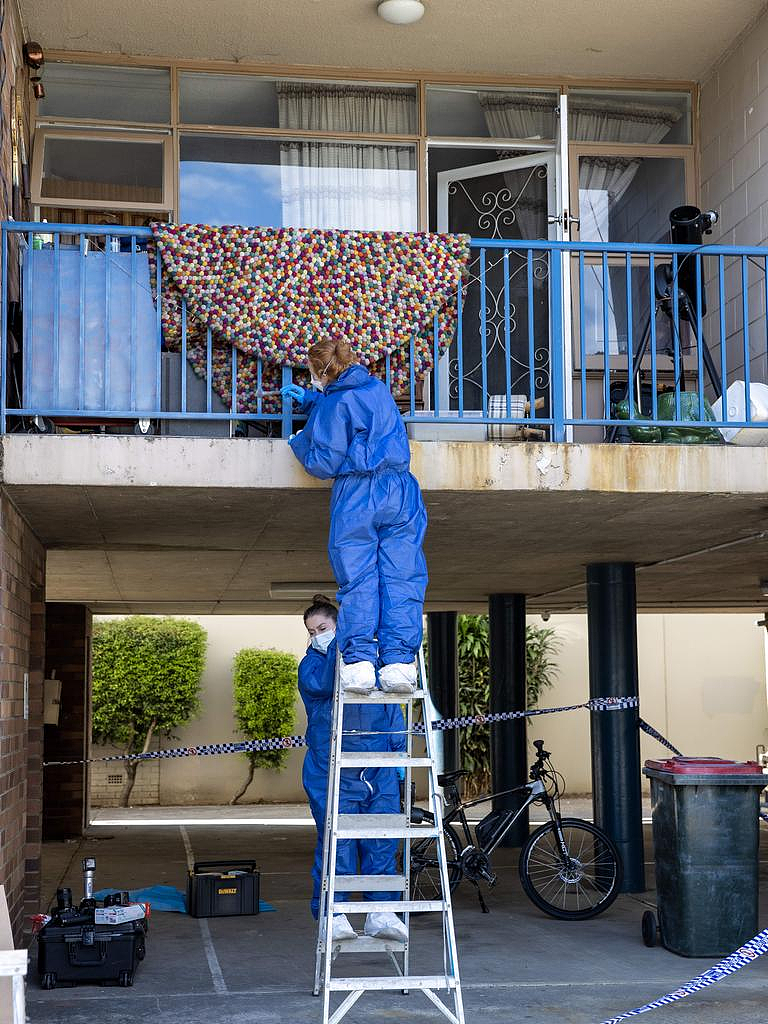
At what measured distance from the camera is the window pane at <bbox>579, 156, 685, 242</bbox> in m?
8.62

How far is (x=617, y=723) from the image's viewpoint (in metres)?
8.97

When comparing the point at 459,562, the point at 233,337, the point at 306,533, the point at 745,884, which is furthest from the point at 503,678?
the point at 233,337

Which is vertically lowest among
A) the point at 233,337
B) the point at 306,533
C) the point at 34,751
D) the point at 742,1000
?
the point at 742,1000

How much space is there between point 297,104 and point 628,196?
233 cm

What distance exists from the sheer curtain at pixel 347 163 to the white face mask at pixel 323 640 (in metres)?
3.15

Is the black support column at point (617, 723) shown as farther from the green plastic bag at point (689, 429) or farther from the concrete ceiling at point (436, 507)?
the green plastic bag at point (689, 429)

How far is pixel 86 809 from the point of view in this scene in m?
13.7

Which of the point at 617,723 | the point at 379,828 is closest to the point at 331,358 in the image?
the point at 379,828

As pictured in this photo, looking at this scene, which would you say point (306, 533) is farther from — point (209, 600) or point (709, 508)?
point (209, 600)

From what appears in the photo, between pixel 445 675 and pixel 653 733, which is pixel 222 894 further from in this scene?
pixel 445 675

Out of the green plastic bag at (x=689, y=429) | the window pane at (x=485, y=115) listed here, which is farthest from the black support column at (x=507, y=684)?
the green plastic bag at (x=689, y=429)

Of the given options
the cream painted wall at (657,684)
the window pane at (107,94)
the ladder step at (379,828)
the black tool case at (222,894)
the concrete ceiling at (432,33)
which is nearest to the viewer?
the ladder step at (379,828)

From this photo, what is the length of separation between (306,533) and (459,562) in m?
2.17

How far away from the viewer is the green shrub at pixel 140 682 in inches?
673
